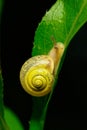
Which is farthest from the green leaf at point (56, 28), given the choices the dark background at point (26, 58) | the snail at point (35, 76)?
the dark background at point (26, 58)

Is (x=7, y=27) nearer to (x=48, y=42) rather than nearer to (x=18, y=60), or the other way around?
(x=18, y=60)

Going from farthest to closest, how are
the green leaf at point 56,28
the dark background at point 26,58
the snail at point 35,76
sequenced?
the dark background at point 26,58, the snail at point 35,76, the green leaf at point 56,28

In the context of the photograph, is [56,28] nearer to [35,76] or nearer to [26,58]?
[35,76]

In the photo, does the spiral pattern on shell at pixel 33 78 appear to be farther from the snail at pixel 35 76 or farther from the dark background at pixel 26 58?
the dark background at pixel 26 58

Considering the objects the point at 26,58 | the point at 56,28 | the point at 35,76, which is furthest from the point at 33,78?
the point at 26,58

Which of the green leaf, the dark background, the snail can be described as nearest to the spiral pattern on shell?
the snail
